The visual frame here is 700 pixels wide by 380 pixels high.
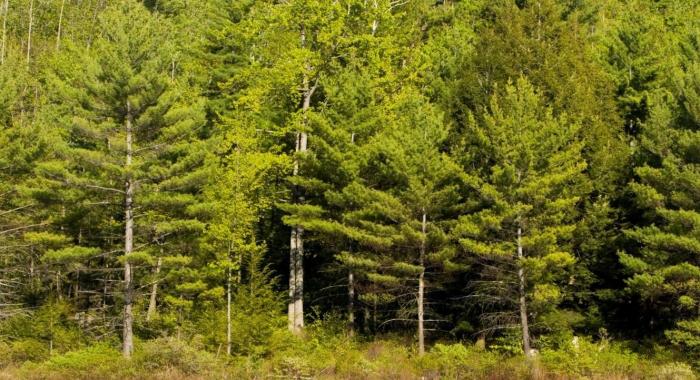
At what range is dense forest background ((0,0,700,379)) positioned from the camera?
23406 mm

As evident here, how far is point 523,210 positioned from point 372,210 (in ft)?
18.0

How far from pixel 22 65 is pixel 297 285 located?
101 ft

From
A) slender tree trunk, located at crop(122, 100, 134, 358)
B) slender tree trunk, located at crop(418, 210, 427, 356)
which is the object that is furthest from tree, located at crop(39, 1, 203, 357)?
slender tree trunk, located at crop(418, 210, 427, 356)

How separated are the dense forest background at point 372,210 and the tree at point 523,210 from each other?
0.10 meters

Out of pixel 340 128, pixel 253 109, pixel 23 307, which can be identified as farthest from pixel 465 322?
pixel 23 307

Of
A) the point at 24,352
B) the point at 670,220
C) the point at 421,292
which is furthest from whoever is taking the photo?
the point at 24,352

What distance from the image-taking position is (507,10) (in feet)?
99.5

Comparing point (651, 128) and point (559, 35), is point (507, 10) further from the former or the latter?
point (651, 128)

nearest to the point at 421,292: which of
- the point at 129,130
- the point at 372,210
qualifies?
the point at 372,210

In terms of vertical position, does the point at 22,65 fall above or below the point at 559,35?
above

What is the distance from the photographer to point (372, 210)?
25.2 meters

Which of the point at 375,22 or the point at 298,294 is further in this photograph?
the point at 375,22

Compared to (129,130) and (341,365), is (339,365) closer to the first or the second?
(341,365)

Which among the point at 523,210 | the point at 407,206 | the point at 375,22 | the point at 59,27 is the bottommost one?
the point at 523,210
